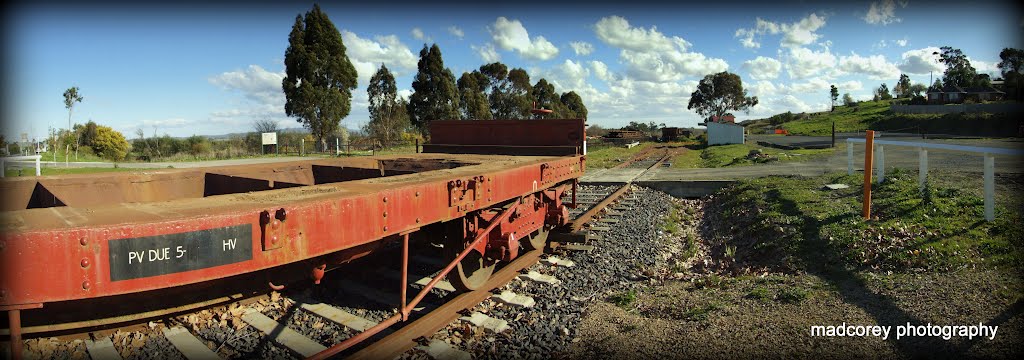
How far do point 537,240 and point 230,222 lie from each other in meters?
4.37

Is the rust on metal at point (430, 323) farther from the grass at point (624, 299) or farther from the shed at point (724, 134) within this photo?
the shed at point (724, 134)

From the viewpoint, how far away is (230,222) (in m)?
2.43

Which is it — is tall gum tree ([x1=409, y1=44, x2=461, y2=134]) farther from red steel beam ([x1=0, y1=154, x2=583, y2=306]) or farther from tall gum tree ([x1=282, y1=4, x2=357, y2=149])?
red steel beam ([x1=0, y1=154, x2=583, y2=306])

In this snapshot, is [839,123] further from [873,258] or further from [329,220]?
[329,220]

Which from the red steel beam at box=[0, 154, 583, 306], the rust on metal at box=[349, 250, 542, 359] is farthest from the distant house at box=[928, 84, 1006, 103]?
the red steel beam at box=[0, 154, 583, 306]

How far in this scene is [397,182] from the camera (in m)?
3.66

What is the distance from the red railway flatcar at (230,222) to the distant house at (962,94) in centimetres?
8595

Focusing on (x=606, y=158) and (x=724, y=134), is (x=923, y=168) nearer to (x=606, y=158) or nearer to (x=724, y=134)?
(x=606, y=158)

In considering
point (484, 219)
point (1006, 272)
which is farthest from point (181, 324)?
point (1006, 272)

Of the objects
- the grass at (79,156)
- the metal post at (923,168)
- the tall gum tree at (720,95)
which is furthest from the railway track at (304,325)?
the tall gum tree at (720,95)

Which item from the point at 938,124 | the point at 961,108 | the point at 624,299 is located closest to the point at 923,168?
the point at 624,299

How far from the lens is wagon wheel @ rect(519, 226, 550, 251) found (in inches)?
249

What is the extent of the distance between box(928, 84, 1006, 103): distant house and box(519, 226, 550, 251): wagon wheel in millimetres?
84189

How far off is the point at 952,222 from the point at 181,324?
24.4ft
